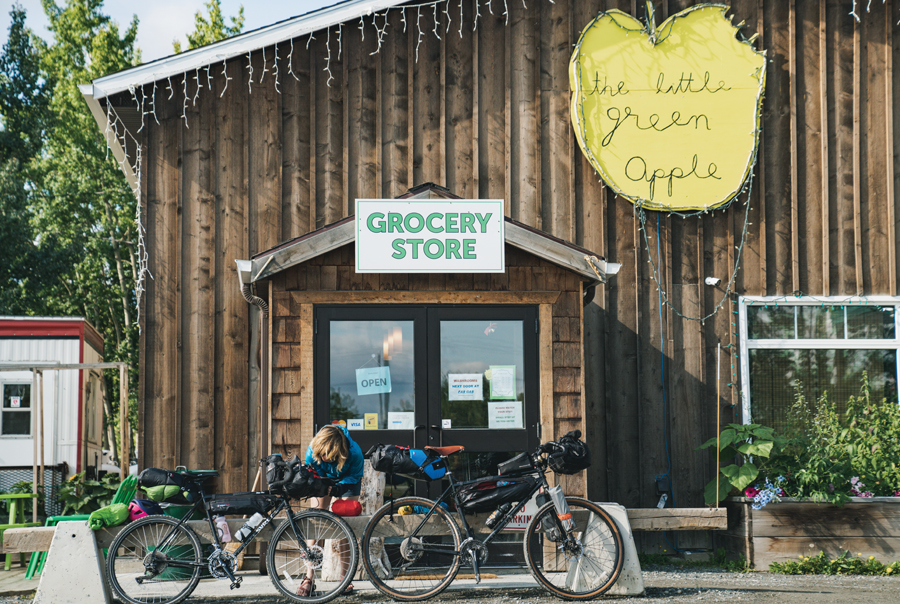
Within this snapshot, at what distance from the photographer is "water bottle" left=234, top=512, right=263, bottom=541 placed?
5.89 metres

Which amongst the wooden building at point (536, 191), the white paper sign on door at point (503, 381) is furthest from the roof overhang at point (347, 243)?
the wooden building at point (536, 191)

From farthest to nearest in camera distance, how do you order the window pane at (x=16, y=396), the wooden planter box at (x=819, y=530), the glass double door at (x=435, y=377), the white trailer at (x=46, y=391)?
the window pane at (x=16, y=396) < the white trailer at (x=46, y=391) < the wooden planter box at (x=819, y=530) < the glass double door at (x=435, y=377)

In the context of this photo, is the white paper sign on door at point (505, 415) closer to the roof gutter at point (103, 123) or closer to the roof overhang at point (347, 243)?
the roof overhang at point (347, 243)

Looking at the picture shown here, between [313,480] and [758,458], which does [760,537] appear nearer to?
[758,458]

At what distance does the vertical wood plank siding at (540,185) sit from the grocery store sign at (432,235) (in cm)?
187

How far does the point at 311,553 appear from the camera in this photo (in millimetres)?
5855

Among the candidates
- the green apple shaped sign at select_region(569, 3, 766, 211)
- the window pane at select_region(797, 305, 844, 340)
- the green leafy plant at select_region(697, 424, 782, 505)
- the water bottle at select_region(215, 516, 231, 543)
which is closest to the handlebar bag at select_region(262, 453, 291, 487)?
the water bottle at select_region(215, 516, 231, 543)

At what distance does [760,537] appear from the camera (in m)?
7.70

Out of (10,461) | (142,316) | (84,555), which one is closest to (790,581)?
(84,555)

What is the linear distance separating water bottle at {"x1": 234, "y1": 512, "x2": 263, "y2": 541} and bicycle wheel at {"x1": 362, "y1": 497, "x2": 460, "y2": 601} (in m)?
0.75

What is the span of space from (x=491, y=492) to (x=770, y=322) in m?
4.25

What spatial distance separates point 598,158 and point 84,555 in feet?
19.8

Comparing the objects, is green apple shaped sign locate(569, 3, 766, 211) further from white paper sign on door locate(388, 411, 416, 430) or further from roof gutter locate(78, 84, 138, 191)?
roof gutter locate(78, 84, 138, 191)

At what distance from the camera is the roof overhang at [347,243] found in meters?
6.86
